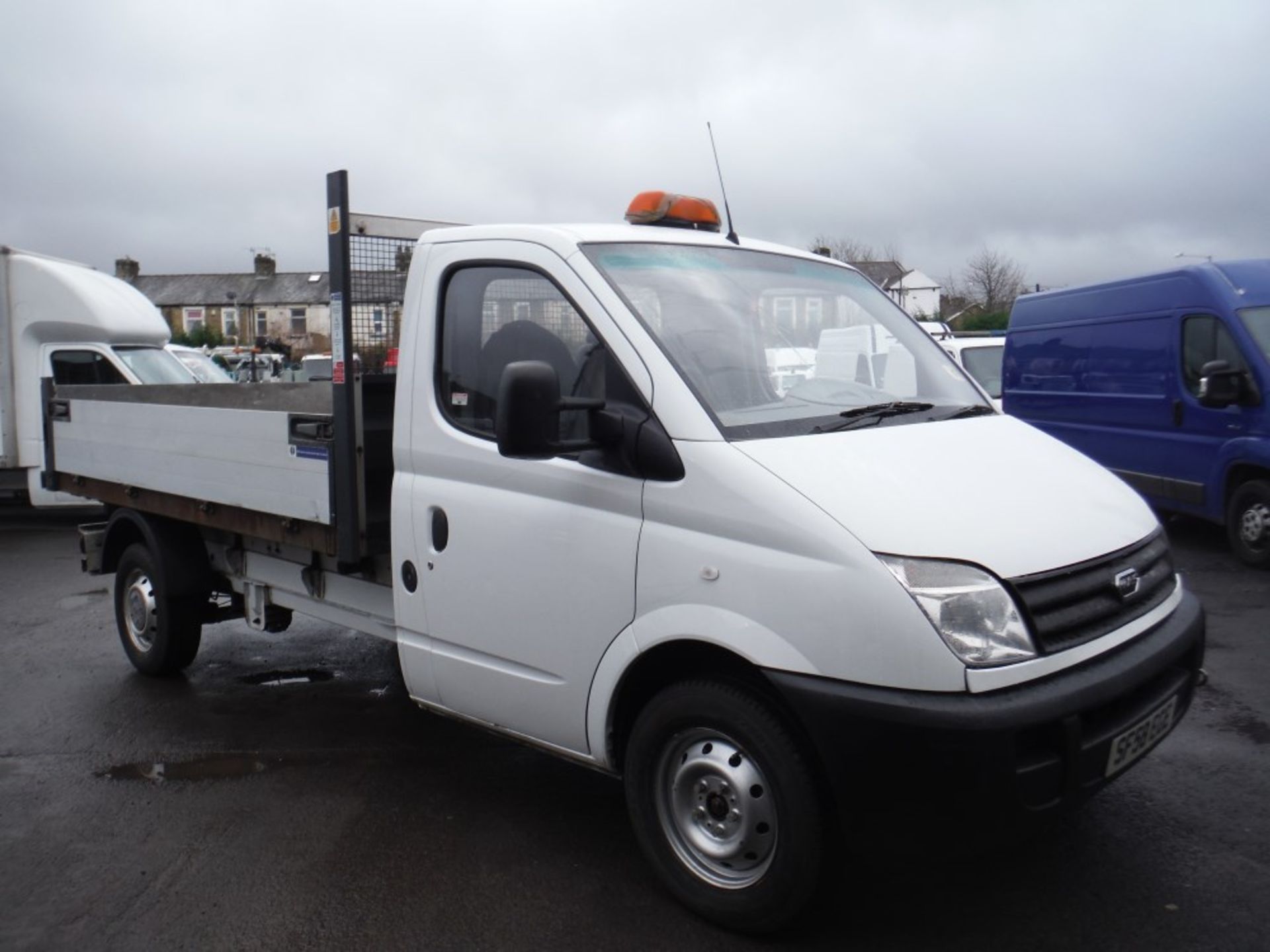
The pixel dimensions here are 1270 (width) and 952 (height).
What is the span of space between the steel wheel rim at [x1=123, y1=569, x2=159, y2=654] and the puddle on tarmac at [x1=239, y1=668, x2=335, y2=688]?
603mm

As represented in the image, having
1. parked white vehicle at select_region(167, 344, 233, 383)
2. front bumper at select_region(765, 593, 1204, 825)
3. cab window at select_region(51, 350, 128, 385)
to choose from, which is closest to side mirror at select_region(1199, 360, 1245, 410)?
front bumper at select_region(765, 593, 1204, 825)

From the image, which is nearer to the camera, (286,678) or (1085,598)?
(1085,598)

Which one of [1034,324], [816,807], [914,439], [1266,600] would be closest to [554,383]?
[914,439]

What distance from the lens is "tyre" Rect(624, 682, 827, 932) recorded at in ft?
10.2

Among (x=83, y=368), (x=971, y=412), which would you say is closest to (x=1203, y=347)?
(x=971, y=412)

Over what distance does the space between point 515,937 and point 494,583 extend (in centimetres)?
118

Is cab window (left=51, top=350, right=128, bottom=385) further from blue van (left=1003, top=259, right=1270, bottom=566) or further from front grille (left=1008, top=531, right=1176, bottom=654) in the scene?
front grille (left=1008, top=531, right=1176, bottom=654)

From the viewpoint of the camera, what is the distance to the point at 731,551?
10.4 ft

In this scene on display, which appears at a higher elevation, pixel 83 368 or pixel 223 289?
pixel 223 289

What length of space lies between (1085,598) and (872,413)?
95 centimetres

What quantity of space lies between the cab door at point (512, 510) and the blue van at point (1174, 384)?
21.6ft

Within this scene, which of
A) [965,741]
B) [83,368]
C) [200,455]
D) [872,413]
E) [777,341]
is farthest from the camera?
[83,368]

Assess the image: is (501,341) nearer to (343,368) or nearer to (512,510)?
(512,510)

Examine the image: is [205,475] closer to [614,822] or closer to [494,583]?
[494,583]
